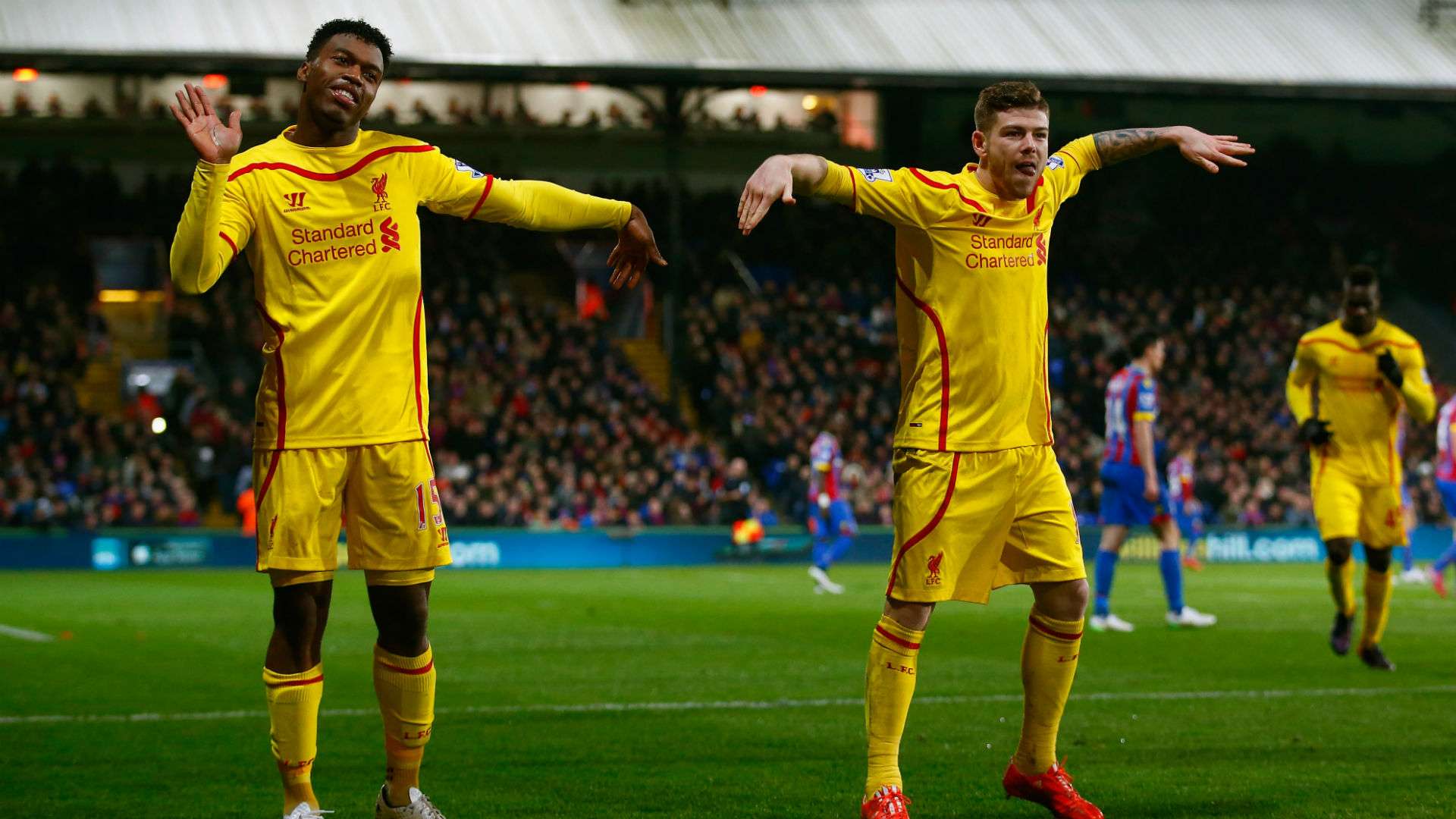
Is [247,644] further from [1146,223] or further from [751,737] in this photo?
[1146,223]

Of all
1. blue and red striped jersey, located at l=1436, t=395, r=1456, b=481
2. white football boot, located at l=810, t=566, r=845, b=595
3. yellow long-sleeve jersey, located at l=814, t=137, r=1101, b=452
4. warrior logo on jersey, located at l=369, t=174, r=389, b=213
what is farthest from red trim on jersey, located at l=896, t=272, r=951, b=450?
white football boot, located at l=810, t=566, r=845, b=595

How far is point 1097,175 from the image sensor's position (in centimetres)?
3903

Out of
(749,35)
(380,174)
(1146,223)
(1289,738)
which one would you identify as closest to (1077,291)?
(1146,223)

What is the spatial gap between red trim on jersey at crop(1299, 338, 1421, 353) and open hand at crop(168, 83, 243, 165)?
791cm

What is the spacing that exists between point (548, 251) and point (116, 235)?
808 cm

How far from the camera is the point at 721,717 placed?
29.2 ft

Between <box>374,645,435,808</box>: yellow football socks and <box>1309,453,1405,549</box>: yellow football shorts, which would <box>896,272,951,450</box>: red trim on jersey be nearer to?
<box>374,645,435,808</box>: yellow football socks

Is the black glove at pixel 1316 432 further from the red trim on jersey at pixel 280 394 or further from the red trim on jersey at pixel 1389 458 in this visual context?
the red trim on jersey at pixel 280 394

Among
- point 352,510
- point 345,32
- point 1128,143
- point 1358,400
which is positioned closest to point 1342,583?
point 1358,400

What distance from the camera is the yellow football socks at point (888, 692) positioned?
5.93 m

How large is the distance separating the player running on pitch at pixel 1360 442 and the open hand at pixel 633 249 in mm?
6423

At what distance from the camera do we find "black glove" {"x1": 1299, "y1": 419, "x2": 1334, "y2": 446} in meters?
11.1

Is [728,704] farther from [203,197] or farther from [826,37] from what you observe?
[826,37]

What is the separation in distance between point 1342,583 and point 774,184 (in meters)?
7.38
